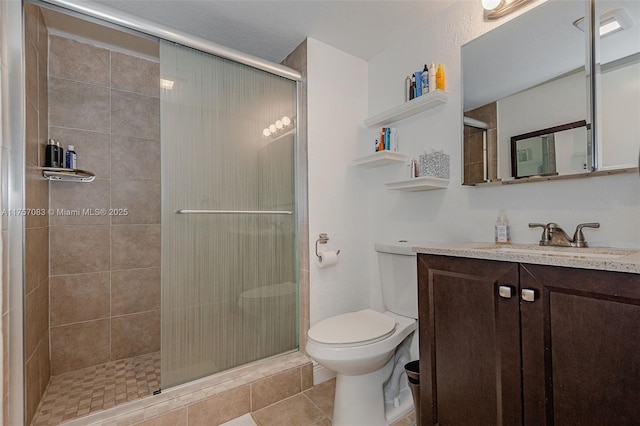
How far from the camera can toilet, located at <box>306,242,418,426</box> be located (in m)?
1.45

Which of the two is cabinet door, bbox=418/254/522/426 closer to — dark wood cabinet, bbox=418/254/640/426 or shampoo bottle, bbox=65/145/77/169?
dark wood cabinet, bbox=418/254/640/426

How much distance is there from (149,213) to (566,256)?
2.49 m

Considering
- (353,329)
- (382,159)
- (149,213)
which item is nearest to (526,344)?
(353,329)

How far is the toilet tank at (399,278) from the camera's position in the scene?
5.63 feet

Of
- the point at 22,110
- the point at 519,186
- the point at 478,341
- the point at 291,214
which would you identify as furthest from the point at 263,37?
the point at 478,341

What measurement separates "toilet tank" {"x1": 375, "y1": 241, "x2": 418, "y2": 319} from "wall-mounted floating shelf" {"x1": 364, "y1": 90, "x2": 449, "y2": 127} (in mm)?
830

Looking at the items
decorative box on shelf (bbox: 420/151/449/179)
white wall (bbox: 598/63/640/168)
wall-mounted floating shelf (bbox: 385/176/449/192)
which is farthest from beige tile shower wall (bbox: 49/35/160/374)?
white wall (bbox: 598/63/640/168)

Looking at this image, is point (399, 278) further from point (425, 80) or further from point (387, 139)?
point (425, 80)

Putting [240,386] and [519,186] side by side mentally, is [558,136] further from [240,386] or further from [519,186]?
[240,386]

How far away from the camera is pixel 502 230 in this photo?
1.49 meters

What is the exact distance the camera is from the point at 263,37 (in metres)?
2.05

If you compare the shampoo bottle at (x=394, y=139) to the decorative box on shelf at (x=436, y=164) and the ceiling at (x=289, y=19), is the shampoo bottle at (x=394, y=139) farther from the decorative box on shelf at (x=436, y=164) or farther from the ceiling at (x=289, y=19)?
the ceiling at (x=289, y=19)

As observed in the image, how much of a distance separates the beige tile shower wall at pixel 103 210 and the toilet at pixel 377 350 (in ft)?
4.97

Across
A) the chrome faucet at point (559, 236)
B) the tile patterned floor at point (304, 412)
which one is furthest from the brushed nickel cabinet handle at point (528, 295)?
the tile patterned floor at point (304, 412)
